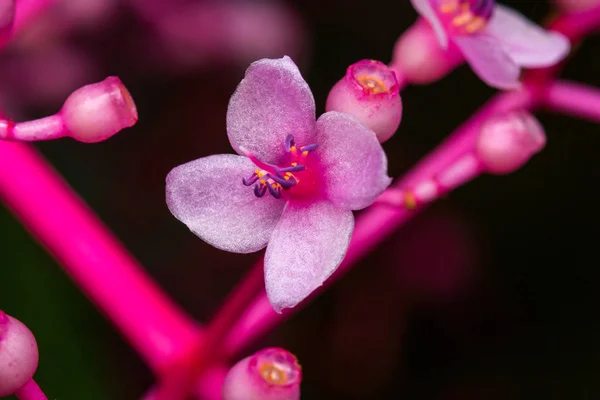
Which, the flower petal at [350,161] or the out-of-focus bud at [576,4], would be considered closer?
the flower petal at [350,161]

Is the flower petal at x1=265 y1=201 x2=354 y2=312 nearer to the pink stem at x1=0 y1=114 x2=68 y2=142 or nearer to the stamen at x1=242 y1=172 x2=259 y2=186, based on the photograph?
the stamen at x1=242 y1=172 x2=259 y2=186

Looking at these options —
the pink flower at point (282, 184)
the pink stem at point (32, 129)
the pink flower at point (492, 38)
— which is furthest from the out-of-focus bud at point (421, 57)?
the pink stem at point (32, 129)

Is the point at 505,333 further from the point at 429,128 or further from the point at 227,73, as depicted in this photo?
the point at 227,73

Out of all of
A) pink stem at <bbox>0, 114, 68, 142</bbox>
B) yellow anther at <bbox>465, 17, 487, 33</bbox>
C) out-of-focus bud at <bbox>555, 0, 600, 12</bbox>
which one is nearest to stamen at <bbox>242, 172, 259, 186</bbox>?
pink stem at <bbox>0, 114, 68, 142</bbox>

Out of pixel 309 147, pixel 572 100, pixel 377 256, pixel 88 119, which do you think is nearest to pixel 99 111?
pixel 88 119

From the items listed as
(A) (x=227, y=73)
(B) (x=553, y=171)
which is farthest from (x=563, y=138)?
(A) (x=227, y=73)

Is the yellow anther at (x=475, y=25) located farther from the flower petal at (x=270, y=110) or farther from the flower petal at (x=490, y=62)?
the flower petal at (x=270, y=110)
